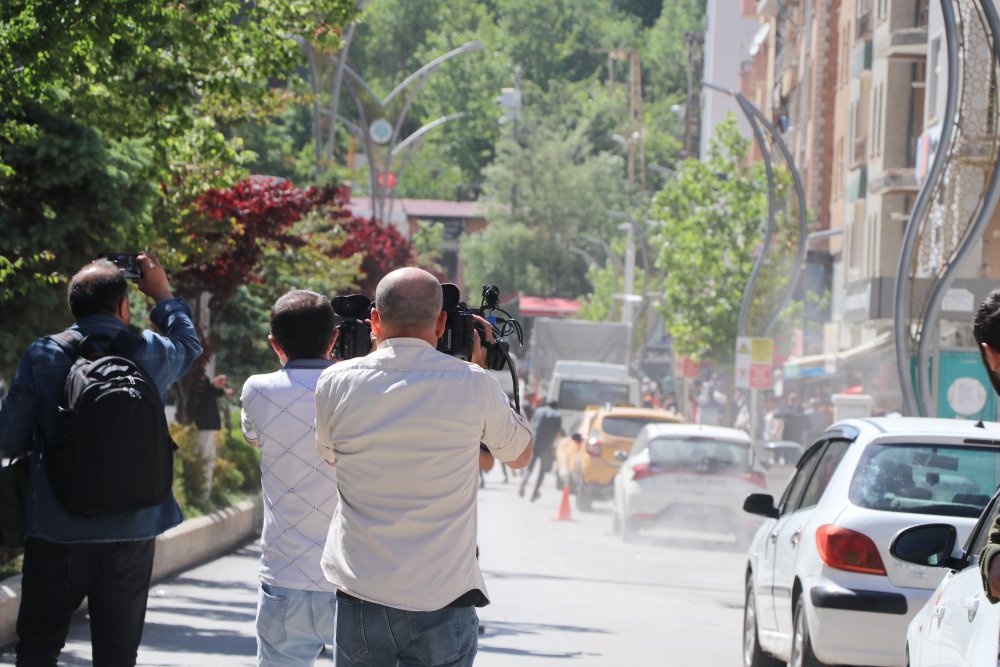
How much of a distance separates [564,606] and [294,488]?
8400 millimetres

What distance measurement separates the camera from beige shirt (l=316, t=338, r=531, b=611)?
4.86 metres

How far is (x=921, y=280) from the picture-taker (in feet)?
70.4

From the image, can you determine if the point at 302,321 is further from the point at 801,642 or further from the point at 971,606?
the point at 801,642

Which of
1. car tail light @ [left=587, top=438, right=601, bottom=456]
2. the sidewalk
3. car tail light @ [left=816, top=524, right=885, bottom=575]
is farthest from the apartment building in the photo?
car tail light @ [left=816, top=524, right=885, bottom=575]

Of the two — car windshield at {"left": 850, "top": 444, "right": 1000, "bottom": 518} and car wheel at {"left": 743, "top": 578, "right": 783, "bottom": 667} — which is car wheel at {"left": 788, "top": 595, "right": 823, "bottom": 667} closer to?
car windshield at {"left": 850, "top": 444, "right": 1000, "bottom": 518}

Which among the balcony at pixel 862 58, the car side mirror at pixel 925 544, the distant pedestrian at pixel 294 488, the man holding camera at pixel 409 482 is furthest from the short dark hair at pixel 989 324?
the balcony at pixel 862 58

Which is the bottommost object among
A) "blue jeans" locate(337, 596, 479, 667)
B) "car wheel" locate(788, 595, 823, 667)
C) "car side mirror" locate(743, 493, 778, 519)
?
"car wheel" locate(788, 595, 823, 667)

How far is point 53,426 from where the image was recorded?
612 cm

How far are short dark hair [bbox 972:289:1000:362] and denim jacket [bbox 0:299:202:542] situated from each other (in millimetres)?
2793

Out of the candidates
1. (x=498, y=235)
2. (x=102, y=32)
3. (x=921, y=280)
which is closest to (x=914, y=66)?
(x=921, y=280)

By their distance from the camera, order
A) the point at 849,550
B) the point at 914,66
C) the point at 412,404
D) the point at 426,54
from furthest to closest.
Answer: the point at 426,54
the point at 914,66
the point at 849,550
the point at 412,404

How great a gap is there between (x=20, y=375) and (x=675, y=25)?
380 ft

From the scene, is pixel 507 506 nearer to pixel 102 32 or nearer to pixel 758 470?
pixel 758 470

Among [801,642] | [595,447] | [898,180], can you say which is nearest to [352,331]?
[801,642]
